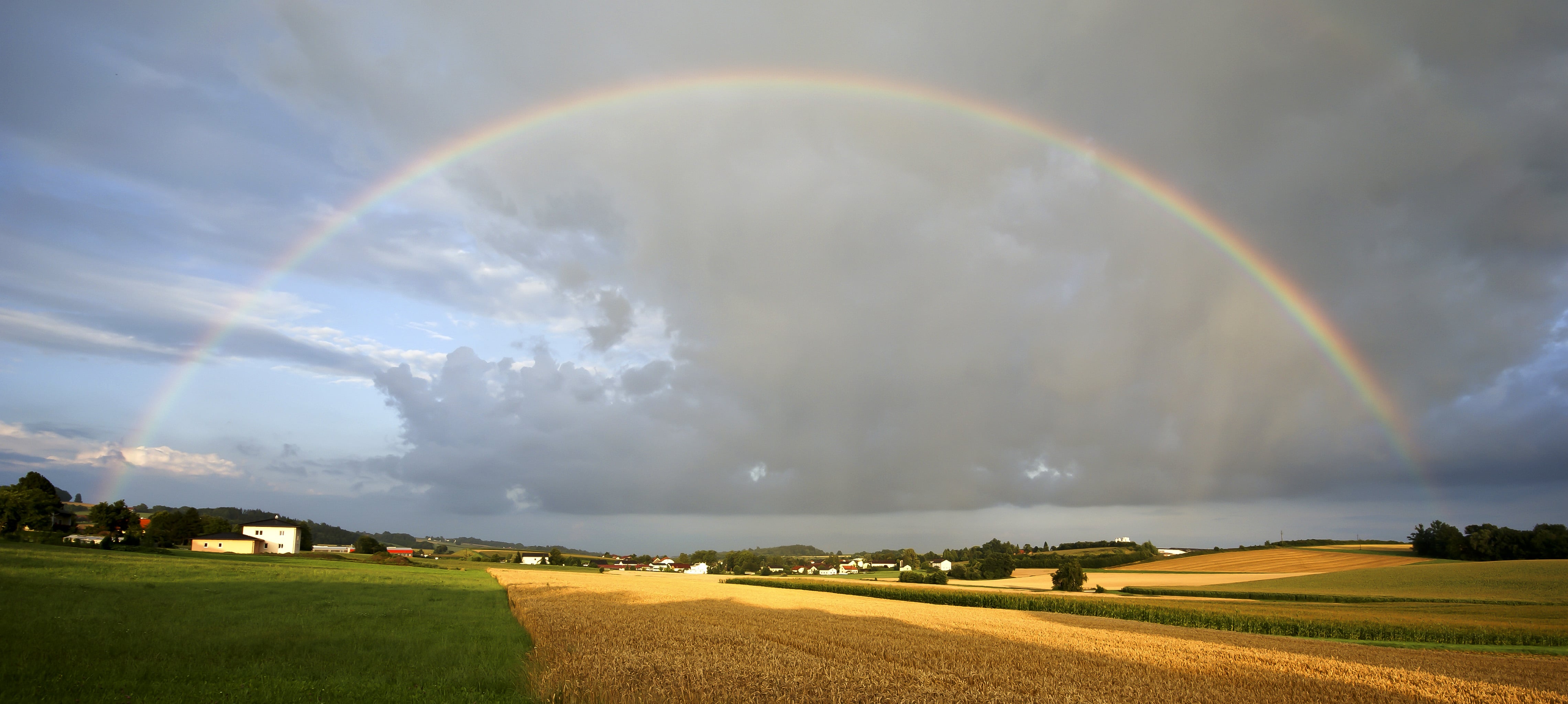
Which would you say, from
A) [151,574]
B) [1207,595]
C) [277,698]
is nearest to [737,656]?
[277,698]

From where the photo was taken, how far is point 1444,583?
213 feet

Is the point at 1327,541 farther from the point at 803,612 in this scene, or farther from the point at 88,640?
the point at 88,640

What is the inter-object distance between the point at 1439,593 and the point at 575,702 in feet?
259

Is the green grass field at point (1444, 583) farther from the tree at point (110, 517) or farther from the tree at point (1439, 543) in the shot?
the tree at point (110, 517)

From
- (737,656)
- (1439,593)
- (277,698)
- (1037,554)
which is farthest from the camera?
(1037,554)

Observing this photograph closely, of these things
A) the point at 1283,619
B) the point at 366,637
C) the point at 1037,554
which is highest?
the point at 366,637

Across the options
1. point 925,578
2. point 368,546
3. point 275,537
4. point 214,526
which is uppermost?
point 214,526

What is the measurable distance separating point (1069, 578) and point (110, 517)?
4701 inches

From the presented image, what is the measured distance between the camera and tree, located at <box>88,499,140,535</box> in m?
83.9

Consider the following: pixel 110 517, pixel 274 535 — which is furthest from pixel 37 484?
pixel 274 535

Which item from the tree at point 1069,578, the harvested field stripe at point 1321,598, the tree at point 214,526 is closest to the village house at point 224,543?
the tree at point 214,526

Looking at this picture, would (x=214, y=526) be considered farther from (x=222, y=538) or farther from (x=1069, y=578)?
(x=1069, y=578)

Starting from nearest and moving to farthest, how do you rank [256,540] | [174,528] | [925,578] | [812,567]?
[174,528]
[925,578]
[256,540]
[812,567]

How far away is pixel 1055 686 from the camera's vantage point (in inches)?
569
